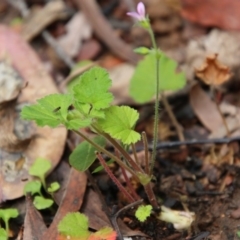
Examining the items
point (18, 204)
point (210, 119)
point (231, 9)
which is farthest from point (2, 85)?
point (231, 9)

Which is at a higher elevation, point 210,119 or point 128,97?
point 128,97

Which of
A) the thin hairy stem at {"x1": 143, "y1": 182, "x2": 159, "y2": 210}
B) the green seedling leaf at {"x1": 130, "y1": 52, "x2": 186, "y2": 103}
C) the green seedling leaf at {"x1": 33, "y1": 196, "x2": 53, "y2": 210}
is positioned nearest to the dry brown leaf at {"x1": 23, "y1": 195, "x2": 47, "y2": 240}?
the green seedling leaf at {"x1": 33, "y1": 196, "x2": 53, "y2": 210}

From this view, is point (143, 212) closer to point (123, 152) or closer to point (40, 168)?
point (123, 152)

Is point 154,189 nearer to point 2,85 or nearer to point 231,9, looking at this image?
point 2,85

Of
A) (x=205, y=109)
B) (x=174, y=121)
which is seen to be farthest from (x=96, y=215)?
(x=205, y=109)

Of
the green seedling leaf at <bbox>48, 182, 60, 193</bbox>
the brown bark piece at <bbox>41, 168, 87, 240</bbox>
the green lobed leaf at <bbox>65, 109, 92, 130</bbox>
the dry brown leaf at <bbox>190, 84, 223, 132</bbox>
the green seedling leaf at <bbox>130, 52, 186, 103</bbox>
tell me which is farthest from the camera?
the dry brown leaf at <bbox>190, 84, 223, 132</bbox>

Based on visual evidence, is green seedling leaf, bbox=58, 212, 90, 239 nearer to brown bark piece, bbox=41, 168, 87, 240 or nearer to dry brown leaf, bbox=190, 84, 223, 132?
brown bark piece, bbox=41, 168, 87, 240
